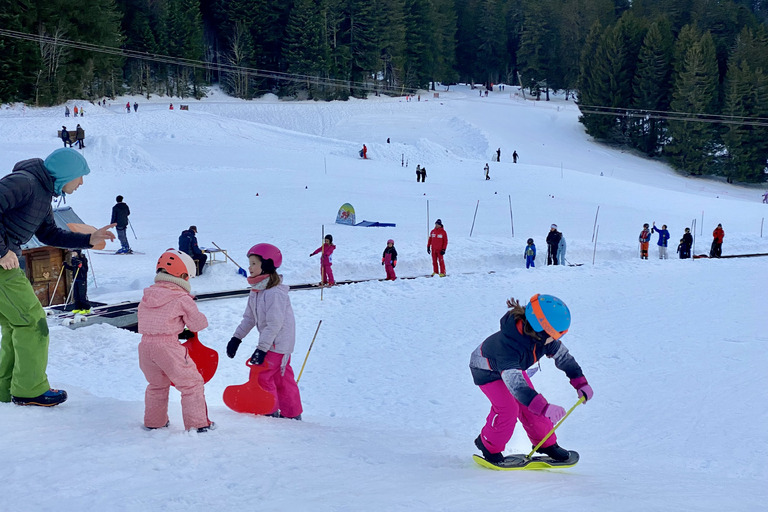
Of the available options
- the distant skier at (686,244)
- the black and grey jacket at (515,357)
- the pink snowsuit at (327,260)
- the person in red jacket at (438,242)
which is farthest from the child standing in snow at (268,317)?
the distant skier at (686,244)

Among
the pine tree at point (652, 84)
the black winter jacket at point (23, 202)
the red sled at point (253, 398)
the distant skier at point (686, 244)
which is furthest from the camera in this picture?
the pine tree at point (652, 84)

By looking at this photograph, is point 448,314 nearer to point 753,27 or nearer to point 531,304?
point 531,304

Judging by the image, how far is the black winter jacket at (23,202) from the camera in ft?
15.5

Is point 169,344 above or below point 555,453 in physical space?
above

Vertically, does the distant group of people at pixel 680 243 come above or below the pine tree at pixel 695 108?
below

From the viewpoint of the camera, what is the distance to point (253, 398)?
20.0ft

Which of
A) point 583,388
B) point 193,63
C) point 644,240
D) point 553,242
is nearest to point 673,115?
point 644,240

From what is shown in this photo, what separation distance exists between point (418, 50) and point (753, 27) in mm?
38526

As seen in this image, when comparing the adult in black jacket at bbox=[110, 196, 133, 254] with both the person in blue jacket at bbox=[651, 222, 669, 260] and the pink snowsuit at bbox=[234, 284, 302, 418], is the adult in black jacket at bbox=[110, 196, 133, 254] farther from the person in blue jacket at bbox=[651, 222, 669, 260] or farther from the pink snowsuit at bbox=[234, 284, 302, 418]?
the person in blue jacket at bbox=[651, 222, 669, 260]

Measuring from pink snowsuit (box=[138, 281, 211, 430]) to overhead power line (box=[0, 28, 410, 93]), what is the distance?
5491 cm

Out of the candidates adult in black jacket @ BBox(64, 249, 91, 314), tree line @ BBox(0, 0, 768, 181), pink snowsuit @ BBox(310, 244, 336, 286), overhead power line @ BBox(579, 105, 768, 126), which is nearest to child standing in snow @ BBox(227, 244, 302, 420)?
adult in black jacket @ BBox(64, 249, 91, 314)

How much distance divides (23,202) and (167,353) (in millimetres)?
1438

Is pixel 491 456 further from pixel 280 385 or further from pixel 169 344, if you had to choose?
pixel 169 344

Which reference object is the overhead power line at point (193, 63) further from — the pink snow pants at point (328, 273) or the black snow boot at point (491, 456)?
the black snow boot at point (491, 456)
